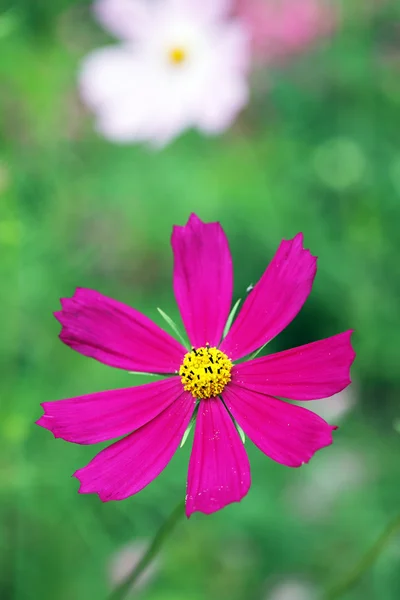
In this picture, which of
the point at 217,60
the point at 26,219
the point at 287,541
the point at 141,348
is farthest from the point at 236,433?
the point at 217,60

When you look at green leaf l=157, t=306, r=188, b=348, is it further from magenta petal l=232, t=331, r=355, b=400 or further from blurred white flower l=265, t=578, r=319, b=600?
blurred white flower l=265, t=578, r=319, b=600

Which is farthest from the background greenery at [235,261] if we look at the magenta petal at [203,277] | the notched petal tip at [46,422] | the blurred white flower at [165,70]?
the notched petal tip at [46,422]

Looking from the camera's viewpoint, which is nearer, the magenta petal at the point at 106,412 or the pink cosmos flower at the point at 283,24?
the magenta petal at the point at 106,412

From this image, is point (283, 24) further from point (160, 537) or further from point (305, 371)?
point (160, 537)

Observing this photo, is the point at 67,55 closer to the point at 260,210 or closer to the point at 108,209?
the point at 108,209

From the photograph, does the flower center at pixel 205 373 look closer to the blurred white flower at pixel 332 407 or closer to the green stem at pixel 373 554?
the green stem at pixel 373 554

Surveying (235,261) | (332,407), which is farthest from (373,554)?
(235,261)
